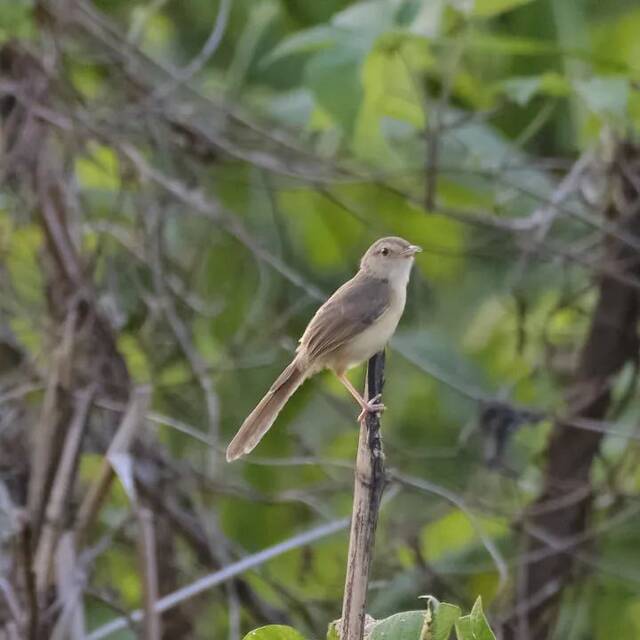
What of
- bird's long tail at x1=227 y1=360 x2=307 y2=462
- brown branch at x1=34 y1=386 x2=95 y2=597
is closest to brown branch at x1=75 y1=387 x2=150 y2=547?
brown branch at x1=34 y1=386 x2=95 y2=597

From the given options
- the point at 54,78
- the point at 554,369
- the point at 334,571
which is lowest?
the point at 334,571

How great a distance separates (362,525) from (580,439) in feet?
9.36

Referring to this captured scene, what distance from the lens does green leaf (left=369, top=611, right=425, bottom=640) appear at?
1.76 m

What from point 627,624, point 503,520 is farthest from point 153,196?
point 627,624

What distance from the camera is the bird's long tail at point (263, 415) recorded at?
2729 millimetres

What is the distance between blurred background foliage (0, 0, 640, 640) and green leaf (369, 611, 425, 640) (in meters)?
2.05

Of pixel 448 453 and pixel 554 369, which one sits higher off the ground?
pixel 554 369

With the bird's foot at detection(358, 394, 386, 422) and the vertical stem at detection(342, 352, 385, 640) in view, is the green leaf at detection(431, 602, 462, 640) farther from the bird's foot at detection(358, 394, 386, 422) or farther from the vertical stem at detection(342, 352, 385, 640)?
the bird's foot at detection(358, 394, 386, 422)

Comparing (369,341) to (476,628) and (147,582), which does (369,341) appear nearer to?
(147,582)

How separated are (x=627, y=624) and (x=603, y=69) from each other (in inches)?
82.7

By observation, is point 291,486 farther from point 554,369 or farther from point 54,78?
point 54,78

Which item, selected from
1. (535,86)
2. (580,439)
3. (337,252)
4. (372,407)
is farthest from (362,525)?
(337,252)

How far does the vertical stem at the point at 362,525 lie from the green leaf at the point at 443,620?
0.81 ft

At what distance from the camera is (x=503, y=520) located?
478 cm
